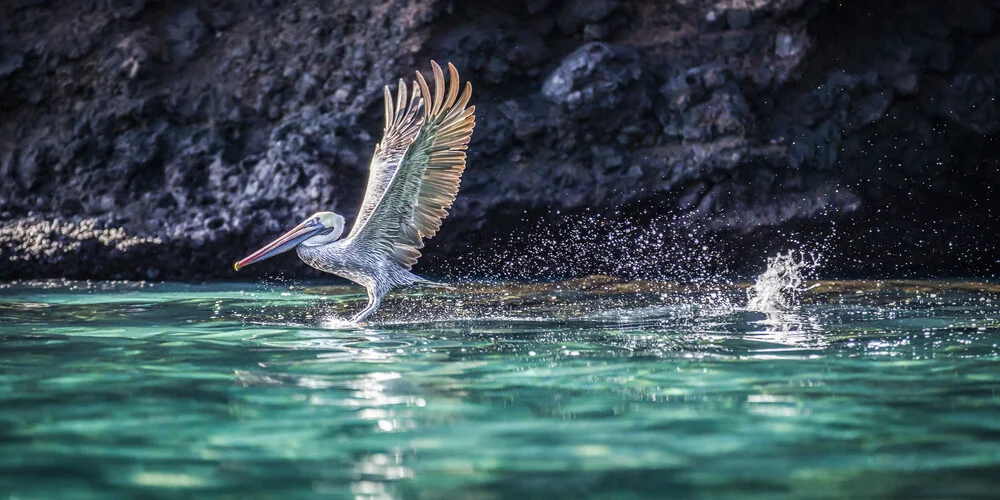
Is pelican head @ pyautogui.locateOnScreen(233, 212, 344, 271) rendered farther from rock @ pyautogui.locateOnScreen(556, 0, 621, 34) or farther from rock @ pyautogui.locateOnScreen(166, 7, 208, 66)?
rock @ pyautogui.locateOnScreen(166, 7, 208, 66)

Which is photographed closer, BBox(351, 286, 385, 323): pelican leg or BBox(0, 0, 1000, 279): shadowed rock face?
BBox(351, 286, 385, 323): pelican leg

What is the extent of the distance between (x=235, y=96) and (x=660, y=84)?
4676mm

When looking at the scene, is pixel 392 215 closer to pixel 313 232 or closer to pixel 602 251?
pixel 313 232

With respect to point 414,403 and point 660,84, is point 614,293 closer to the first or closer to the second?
point 660,84

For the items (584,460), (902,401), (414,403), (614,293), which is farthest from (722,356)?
(614,293)

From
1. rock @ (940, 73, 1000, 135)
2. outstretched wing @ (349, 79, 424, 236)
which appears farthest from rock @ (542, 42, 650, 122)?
outstretched wing @ (349, 79, 424, 236)

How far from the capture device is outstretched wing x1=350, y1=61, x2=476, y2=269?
621cm

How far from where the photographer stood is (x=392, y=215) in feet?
22.3

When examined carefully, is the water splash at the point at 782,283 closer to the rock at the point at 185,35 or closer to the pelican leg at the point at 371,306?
the pelican leg at the point at 371,306

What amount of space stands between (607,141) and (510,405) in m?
7.76

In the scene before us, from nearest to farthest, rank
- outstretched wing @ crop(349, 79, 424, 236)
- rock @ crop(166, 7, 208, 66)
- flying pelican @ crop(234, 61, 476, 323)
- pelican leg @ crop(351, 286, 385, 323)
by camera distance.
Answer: flying pelican @ crop(234, 61, 476, 323) → pelican leg @ crop(351, 286, 385, 323) → outstretched wing @ crop(349, 79, 424, 236) → rock @ crop(166, 7, 208, 66)

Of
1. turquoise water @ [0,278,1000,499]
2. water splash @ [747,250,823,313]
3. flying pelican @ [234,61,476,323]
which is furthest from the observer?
water splash @ [747,250,823,313]

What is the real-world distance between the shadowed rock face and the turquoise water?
406 cm

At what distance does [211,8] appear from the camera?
1263 cm
